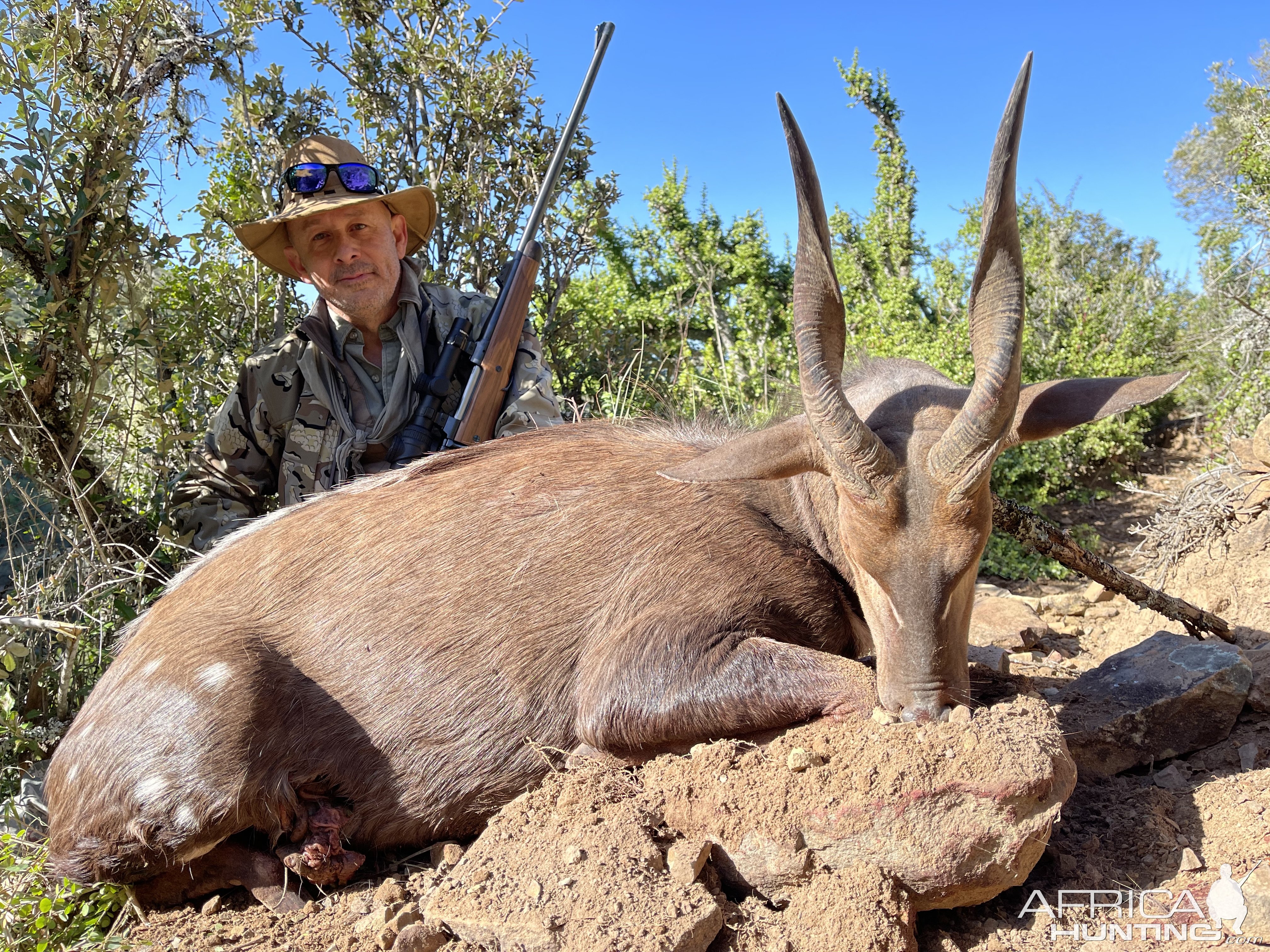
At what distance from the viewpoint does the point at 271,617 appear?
3906mm

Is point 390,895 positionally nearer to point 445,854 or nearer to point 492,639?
point 445,854

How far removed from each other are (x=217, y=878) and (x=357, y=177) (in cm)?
415

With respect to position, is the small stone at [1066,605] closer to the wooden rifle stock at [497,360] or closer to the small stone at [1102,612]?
the small stone at [1102,612]

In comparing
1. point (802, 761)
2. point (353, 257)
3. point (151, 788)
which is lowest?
point (151, 788)

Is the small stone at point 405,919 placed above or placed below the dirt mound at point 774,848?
below

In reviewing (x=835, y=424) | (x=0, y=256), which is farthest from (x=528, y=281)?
(x=835, y=424)

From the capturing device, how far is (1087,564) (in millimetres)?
4430

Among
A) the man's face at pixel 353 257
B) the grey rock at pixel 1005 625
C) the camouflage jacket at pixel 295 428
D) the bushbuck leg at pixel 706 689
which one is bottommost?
the grey rock at pixel 1005 625

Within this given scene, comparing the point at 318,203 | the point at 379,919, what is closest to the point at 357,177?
the point at 318,203

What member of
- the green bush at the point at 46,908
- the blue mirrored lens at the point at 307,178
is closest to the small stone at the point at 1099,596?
the blue mirrored lens at the point at 307,178

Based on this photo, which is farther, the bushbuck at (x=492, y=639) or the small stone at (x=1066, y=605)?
the small stone at (x=1066, y=605)

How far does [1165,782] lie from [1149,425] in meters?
9.24

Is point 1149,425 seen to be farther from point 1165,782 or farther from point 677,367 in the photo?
point 1165,782

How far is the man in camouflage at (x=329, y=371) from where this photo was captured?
5.65 metres
